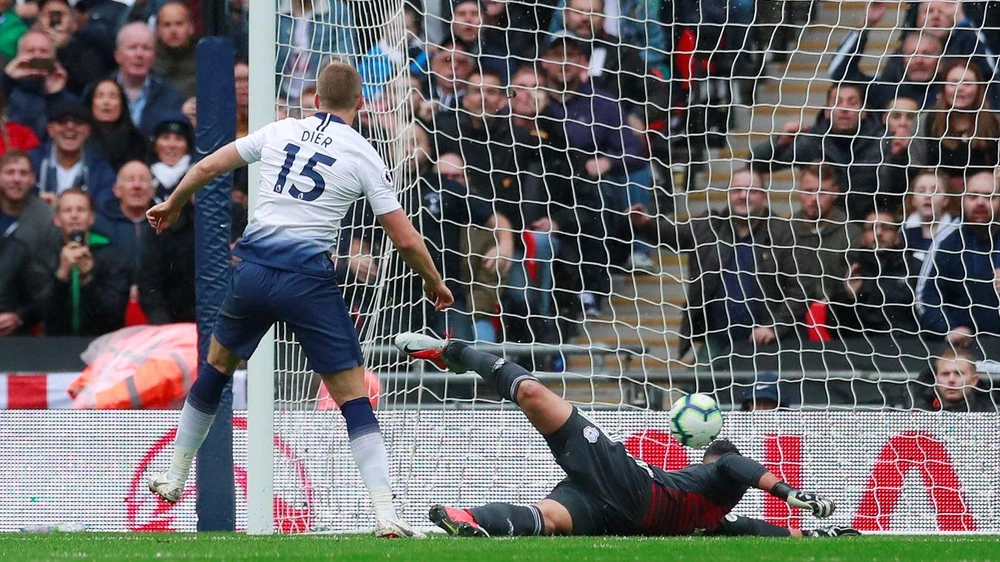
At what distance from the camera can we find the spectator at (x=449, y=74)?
318 inches

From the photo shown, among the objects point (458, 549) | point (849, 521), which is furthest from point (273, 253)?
point (849, 521)

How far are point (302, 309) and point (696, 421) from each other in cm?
213

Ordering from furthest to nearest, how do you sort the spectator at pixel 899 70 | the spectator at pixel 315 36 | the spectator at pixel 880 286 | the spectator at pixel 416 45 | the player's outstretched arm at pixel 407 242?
the spectator at pixel 880 286 < the spectator at pixel 899 70 < the spectator at pixel 416 45 < the spectator at pixel 315 36 < the player's outstretched arm at pixel 407 242

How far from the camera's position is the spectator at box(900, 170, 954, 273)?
824 cm

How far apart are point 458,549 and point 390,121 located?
3105mm

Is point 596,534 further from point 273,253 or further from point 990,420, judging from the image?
point 990,420

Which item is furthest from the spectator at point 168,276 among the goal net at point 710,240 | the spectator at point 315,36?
the spectator at point 315,36

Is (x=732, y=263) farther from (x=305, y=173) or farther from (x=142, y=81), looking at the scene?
(x=142, y=81)

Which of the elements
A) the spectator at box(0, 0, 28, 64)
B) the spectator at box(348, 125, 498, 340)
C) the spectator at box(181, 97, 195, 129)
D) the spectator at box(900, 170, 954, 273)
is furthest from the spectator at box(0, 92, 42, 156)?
the spectator at box(900, 170, 954, 273)

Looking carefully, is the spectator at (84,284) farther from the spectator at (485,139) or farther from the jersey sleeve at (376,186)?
the jersey sleeve at (376,186)

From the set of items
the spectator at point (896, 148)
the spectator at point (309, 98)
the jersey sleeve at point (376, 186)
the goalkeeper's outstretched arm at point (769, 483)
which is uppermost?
the spectator at point (309, 98)

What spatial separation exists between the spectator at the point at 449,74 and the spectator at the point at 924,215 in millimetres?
2874

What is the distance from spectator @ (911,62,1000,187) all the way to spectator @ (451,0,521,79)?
2.57m

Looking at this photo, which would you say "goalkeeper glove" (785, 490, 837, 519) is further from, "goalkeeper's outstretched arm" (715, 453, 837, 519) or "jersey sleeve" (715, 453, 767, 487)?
"jersey sleeve" (715, 453, 767, 487)
